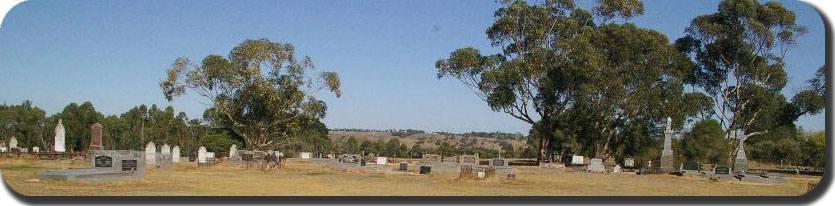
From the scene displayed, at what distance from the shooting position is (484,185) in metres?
23.0

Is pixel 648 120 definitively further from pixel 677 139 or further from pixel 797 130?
pixel 797 130

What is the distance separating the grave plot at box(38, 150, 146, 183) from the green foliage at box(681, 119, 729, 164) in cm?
3352

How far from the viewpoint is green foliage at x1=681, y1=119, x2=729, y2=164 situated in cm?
4756

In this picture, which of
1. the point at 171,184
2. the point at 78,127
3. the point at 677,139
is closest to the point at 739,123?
the point at 677,139

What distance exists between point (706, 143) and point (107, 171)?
3654 cm

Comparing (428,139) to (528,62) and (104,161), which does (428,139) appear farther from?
(104,161)

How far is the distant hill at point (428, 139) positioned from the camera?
121m

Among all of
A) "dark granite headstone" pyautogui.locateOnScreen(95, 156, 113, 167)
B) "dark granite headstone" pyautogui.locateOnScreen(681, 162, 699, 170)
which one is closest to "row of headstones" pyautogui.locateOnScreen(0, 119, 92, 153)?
"dark granite headstone" pyautogui.locateOnScreen(95, 156, 113, 167)

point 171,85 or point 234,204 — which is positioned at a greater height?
point 171,85

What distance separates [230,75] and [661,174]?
22.9 meters

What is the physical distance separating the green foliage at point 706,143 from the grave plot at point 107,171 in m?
33.5

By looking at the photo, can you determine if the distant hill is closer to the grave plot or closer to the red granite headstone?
the red granite headstone

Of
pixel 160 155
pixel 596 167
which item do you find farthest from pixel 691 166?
pixel 160 155

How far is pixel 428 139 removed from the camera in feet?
452
